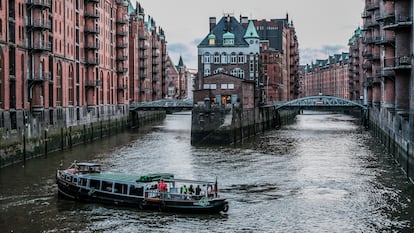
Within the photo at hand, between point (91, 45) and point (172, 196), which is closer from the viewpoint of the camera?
point (172, 196)

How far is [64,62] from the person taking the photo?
70188mm

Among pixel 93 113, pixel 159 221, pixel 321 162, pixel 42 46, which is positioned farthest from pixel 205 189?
pixel 93 113

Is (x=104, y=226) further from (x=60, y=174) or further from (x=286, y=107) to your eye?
(x=286, y=107)

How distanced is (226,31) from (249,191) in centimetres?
6499

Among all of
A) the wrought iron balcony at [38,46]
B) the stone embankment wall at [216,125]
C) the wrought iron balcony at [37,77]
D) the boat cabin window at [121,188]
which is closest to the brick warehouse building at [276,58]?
the stone embankment wall at [216,125]

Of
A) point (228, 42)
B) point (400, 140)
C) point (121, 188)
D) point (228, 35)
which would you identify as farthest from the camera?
point (228, 42)

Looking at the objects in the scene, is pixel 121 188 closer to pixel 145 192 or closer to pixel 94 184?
pixel 145 192

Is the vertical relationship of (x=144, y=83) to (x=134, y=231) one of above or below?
above

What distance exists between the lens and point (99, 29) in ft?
282

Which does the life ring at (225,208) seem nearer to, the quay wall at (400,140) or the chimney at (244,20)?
the quay wall at (400,140)

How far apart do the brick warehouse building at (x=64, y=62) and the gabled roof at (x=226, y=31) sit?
1382cm

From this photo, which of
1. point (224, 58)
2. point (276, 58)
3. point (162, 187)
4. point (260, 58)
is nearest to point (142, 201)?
point (162, 187)

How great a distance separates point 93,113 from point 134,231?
53.9m

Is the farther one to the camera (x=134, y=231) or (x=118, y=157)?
(x=118, y=157)
